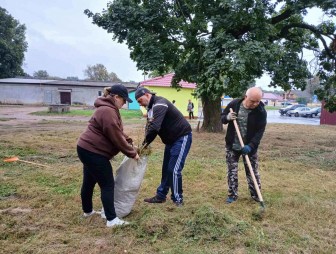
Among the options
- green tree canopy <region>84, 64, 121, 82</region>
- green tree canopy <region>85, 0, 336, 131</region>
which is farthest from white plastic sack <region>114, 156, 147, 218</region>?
green tree canopy <region>84, 64, 121, 82</region>

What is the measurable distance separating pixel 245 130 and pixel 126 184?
185 centimetres

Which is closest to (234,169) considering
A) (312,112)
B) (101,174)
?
(101,174)

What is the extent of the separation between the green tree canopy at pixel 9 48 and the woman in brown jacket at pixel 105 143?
4239 cm

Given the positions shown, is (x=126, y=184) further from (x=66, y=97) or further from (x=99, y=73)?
(x=99, y=73)

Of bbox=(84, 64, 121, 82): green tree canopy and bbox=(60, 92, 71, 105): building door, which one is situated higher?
bbox=(84, 64, 121, 82): green tree canopy

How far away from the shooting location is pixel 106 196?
11.8 ft

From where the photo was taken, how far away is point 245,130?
461 cm

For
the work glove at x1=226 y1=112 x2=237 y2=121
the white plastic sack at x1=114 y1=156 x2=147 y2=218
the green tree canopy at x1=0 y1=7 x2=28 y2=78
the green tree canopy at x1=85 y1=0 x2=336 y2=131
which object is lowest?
the white plastic sack at x1=114 y1=156 x2=147 y2=218

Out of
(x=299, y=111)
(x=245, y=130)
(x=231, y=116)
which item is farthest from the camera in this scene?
(x=299, y=111)

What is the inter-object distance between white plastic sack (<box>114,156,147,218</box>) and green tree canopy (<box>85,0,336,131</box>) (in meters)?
6.27

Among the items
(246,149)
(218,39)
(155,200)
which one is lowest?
(155,200)

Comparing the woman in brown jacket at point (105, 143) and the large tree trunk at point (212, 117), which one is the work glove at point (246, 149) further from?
the large tree trunk at point (212, 117)

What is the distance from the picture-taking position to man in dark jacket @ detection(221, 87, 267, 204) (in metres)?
4.46

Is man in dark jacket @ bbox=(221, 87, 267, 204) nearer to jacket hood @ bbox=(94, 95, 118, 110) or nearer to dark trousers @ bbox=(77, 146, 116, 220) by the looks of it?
jacket hood @ bbox=(94, 95, 118, 110)
